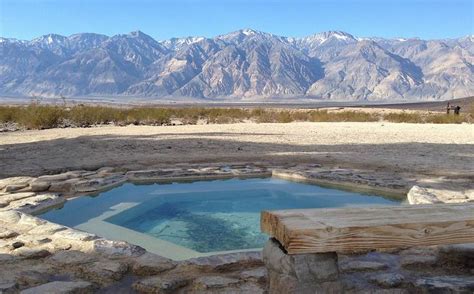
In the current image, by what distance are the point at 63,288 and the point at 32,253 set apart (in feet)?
2.65

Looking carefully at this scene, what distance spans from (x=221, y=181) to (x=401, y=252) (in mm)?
3779

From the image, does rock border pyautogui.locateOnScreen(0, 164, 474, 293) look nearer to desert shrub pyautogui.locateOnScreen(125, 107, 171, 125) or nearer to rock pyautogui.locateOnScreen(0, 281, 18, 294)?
rock pyautogui.locateOnScreen(0, 281, 18, 294)

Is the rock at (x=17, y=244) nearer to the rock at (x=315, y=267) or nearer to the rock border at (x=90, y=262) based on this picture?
the rock border at (x=90, y=262)

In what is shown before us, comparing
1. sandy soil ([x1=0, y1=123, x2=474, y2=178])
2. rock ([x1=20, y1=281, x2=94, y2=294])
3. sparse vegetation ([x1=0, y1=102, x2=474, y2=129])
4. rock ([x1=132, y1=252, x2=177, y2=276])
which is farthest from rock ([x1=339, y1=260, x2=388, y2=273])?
sparse vegetation ([x1=0, y1=102, x2=474, y2=129])

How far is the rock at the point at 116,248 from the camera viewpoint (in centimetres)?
367

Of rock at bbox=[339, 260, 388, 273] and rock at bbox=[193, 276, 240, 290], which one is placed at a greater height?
rock at bbox=[339, 260, 388, 273]

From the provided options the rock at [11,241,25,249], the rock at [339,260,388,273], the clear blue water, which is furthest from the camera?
the clear blue water

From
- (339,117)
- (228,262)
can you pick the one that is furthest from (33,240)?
(339,117)

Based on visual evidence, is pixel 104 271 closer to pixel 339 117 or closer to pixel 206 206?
pixel 206 206

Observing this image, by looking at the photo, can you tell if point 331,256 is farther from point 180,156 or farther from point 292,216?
point 180,156

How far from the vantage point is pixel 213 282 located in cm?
315

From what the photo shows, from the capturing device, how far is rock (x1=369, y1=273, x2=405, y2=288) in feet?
10.0

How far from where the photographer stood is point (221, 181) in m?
7.20

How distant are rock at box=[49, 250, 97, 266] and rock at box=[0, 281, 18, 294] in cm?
44
